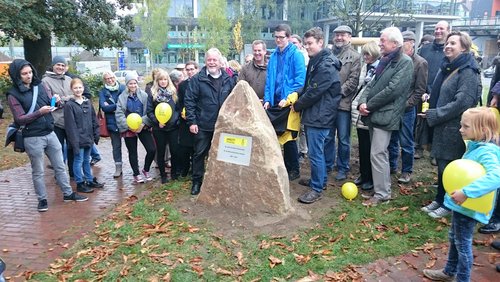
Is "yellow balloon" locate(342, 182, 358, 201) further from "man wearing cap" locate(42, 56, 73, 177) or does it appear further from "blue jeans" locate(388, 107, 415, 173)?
"man wearing cap" locate(42, 56, 73, 177)

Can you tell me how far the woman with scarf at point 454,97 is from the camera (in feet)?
15.1

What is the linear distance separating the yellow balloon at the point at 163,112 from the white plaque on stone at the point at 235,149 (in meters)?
1.34

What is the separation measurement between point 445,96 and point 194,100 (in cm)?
328

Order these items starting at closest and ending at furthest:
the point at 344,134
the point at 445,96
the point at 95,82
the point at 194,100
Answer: the point at 445,96 < the point at 194,100 < the point at 344,134 < the point at 95,82

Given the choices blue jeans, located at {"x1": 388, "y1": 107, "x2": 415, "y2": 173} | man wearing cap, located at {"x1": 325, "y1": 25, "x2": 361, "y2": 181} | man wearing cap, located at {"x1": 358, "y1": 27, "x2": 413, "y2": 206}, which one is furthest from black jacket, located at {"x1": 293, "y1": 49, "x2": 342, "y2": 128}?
blue jeans, located at {"x1": 388, "y1": 107, "x2": 415, "y2": 173}

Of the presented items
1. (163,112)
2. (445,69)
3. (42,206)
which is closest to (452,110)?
(445,69)

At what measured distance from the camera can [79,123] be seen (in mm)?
6215

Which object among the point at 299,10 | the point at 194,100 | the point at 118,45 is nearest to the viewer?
the point at 194,100

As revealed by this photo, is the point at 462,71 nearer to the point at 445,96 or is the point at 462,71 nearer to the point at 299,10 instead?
the point at 445,96

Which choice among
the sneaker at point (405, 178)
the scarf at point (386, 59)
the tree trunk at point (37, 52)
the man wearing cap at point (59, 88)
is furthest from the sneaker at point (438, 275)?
the tree trunk at point (37, 52)

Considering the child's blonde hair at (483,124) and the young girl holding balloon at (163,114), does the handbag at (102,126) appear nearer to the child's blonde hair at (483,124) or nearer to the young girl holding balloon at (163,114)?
the young girl holding balloon at (163,114)

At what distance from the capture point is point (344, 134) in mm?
6258

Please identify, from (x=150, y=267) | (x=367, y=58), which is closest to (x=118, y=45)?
(x=367, y=58)

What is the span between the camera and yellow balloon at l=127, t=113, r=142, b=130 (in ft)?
20.6
